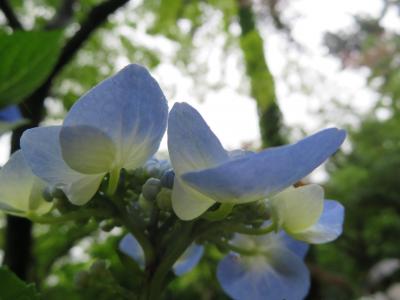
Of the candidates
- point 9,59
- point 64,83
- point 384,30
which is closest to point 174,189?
point 9,59

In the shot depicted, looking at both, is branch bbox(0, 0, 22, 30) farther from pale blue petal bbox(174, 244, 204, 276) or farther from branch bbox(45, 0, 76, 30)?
pale blue petal bbox(174, 244, 204, 276)

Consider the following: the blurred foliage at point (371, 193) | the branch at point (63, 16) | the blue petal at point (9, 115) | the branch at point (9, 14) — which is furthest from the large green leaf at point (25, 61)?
the blurred foliage at point (371, 193)

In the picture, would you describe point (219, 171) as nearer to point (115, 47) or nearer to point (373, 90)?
point (115, 47)

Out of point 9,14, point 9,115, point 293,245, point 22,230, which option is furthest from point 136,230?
point 9,14

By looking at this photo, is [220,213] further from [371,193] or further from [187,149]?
[371,193]

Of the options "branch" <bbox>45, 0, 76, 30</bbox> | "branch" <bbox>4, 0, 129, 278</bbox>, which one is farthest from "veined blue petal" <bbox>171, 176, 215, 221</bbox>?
"branch" <bbox>45, 0, 76, 30</bbox>

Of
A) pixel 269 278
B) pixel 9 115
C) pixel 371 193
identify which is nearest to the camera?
pixel 269 278

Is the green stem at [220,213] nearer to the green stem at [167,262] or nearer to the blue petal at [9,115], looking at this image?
the green stem at [167,262]
